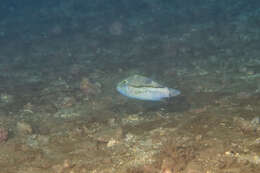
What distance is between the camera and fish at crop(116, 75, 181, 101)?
16.9 feet

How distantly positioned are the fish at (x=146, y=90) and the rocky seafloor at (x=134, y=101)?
1.59 feet

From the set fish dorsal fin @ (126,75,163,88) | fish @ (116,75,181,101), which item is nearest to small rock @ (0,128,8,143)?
fish @ (116,75,181,101)

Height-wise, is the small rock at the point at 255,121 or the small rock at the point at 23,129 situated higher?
the small rock at the point at 255,121

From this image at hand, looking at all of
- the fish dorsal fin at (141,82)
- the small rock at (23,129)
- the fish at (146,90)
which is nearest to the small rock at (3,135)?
the small rock at (23,129)

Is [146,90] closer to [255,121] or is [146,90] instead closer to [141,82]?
[141,82]

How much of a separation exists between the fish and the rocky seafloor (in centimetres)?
49

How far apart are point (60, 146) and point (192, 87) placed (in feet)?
13.1

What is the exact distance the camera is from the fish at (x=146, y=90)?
5.16m

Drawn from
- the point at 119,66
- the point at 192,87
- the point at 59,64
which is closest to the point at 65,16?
the point at 59,64

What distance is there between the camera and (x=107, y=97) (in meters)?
7.28

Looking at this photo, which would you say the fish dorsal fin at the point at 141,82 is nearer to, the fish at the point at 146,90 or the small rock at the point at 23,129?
the fish at the point at 146,90

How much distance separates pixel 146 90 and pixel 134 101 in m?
1.66

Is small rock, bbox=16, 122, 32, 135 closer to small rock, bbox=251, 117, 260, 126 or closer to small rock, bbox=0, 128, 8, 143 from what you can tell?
small rock, bbox=0, 128, 8, 143

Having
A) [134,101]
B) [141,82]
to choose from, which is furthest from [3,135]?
[134,101]
